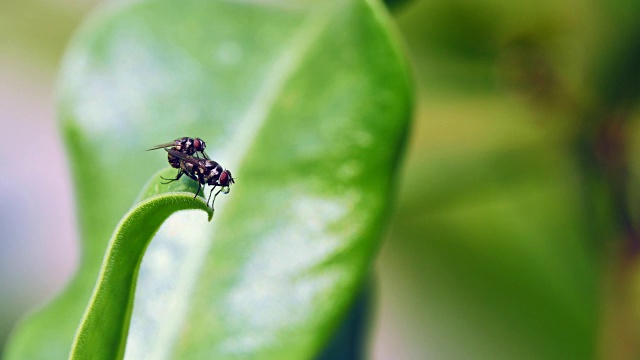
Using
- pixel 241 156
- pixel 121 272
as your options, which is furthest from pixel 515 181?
pixel 121 272

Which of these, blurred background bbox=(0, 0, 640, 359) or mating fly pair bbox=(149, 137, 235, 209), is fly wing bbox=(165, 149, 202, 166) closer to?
mating fly pair bbox=(149, 137, 235, 209)

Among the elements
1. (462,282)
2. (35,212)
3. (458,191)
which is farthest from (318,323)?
(35,212)

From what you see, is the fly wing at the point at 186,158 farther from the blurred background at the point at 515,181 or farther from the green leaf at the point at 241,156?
the blurred background at the point at 515,181

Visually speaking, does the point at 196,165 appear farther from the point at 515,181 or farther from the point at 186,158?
the point at 515,181

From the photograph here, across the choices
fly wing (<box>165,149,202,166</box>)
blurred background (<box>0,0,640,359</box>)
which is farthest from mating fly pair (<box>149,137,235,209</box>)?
blurred background (<box>0,0,640,359</box>)

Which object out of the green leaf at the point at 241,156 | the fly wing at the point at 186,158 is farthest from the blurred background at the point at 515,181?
the fly wing at the point at 186,158

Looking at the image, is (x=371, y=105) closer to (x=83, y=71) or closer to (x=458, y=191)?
(x=83, y=71)
